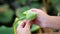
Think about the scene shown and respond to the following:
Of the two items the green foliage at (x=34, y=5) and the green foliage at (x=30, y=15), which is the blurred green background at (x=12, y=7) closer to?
the green foliage at (x=34, y=5)

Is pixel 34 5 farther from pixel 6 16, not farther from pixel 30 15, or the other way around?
pixel 30 15

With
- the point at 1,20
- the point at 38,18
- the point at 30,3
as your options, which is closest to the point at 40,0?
the point at 30,3

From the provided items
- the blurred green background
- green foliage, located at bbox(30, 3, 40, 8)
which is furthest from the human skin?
green foliage, located at bbox(30, 3, 40, 8)

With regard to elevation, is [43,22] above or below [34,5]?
below

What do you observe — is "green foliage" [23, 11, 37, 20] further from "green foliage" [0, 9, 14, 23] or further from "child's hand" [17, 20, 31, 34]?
"green foliage" [0, 9, 14, 23]

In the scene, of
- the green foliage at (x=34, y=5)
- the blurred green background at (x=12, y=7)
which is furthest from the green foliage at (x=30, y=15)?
the green foliage at (x=34, y=5)

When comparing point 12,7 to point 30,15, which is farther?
point 12,7

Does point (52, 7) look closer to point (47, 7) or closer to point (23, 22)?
point (47, 7)

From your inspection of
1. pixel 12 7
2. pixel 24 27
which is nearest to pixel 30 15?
pixel 24 27
